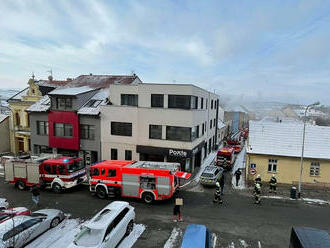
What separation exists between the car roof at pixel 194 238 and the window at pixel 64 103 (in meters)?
20.6

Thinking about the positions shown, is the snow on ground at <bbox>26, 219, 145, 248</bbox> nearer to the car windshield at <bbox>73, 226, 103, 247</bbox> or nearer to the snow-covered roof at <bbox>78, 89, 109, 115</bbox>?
the car windshield at <bbox>73, 226, 103, 247</bbox>

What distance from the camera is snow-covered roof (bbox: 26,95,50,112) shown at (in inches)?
1049

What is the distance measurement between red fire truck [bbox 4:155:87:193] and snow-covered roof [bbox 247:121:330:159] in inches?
623

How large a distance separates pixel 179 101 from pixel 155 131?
4.03 metres

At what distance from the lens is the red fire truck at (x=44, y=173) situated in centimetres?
1836

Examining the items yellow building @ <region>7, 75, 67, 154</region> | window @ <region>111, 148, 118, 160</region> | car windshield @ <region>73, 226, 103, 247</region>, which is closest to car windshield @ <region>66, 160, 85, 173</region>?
window @ <region>111, 148, 118, 160</region>

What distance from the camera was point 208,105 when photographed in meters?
30.9

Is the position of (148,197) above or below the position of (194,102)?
below

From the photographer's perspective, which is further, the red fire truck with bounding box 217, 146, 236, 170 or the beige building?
the beige building

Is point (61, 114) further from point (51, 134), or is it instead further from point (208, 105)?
point (208, 105)

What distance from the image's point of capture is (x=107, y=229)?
10.1 metres

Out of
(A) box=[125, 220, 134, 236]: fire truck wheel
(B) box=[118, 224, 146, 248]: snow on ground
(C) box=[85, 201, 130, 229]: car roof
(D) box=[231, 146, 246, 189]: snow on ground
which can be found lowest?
(D) box=[231, 146, 246, 189]: snow on ground

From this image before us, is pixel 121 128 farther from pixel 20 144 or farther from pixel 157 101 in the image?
pixel 20 144

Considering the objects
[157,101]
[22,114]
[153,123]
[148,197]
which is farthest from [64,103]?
[148,197]
